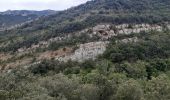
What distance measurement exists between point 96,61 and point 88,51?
771 centimetres

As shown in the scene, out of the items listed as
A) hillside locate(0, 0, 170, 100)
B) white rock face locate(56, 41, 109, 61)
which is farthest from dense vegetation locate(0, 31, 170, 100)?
white rock face locate(56, 41, 109, 61)

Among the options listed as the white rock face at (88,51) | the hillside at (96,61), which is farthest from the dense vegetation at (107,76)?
the white rock face at (88,51)

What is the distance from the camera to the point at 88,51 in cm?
8525

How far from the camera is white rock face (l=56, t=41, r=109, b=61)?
83.5 metres

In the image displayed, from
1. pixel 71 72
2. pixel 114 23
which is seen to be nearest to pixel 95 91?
pixel 71 72

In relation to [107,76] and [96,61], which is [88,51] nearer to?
[96,61]

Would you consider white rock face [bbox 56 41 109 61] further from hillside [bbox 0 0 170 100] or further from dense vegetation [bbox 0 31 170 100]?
dense vegetation [bbox 0 31 170 100]

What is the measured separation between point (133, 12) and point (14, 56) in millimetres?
42345

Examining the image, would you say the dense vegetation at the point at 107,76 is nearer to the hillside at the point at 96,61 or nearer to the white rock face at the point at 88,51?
the hillside at the point at 96,61

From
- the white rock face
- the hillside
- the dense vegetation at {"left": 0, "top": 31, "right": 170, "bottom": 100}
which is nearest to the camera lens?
the dense vegetation at {"left": 0, "top": 31, "right": 170, "bottom": 100}

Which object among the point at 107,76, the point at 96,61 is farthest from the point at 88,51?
the point at 107,76

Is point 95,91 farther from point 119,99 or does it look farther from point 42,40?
point 42,40

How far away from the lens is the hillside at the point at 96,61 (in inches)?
1743

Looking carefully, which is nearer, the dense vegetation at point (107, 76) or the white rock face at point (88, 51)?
the dense vegetation at point (107, 76)
